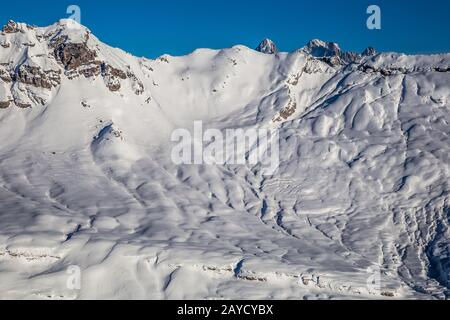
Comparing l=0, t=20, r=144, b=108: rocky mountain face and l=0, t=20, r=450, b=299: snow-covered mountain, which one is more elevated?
l=0, t=20, r=144, b=108: rocky mountain face

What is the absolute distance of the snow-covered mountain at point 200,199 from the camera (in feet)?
349

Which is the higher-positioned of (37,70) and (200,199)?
(37,70)

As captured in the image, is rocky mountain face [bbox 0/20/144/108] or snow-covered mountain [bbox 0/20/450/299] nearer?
snow-covered mountain [bbox 0/20/450/299]

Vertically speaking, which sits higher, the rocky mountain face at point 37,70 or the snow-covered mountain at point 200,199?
the rocky mountain face at point 37,70

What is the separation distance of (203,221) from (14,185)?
49797mm

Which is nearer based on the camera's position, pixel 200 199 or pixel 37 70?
pixel 200 199

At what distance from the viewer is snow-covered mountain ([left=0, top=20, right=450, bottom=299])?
349 feet

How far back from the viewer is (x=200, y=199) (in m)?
152

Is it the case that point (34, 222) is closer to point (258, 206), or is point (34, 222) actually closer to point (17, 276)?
point (17, 276)

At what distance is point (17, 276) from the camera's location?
326ft

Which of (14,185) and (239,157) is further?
(239,157)

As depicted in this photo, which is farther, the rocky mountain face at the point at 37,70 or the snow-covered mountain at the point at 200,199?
the rocky mountain face at the point at 37,70
